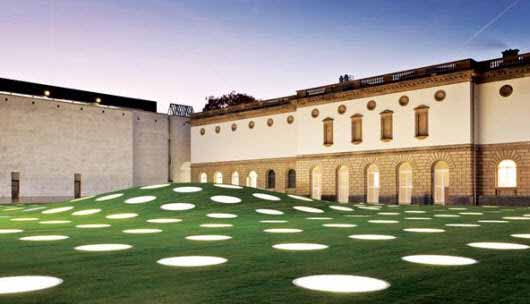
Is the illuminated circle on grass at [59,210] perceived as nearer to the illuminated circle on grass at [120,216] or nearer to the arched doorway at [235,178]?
the illuminated circle on grass at [120,216]

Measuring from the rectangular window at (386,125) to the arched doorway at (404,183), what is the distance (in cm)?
217

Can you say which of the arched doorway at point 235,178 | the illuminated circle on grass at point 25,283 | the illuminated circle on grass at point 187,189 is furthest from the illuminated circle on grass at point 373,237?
the arched doorway at point 235,178

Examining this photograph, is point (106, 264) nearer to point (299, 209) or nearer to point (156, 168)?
point (299, 209)

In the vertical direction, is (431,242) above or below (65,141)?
below

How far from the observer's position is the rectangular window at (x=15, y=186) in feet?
112

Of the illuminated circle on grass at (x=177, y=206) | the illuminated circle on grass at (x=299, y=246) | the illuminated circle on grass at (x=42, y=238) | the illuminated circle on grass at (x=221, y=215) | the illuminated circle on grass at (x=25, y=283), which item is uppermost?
the illuminated circle on grass at (x=25, y=283)

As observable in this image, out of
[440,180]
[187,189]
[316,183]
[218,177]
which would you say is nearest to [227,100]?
[218,177]

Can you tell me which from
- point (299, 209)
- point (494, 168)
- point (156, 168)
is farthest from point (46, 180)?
point (494, 168)

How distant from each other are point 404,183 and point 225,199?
19.0 meters

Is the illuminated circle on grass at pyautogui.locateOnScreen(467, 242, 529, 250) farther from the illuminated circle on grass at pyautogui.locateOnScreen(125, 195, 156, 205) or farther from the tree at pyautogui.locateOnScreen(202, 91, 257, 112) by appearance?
the tree at pyautogui.locateOnScreen(202, 91, 257, 112)

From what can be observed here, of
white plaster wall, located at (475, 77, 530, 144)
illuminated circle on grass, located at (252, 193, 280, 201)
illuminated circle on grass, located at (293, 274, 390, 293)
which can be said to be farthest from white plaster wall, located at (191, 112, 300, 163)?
illuminated circle on grass, located at (293, 274, 390, 293)

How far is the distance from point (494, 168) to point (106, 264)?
1062 inches

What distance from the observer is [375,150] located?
31172 mm

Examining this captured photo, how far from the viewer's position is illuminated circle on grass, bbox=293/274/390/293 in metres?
3.04
